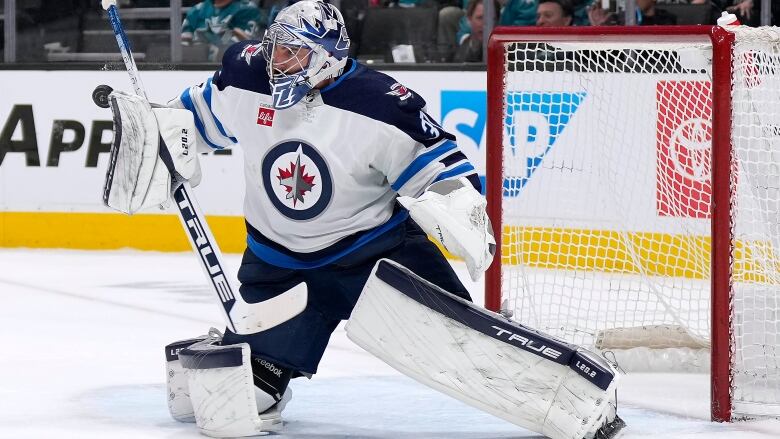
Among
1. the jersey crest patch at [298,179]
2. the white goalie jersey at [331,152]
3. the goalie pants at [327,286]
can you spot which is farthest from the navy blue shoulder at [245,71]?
the goalie pants at [327,286]

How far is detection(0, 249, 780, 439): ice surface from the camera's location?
3.02 m

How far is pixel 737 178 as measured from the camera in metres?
3.43

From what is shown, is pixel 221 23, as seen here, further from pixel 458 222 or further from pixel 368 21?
pixel 458 222

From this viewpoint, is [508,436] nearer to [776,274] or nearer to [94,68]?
[776,274]

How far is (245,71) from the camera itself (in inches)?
120

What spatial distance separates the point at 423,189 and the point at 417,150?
8 centimetres

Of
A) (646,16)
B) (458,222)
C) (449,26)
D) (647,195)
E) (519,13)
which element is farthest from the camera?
(449,26)

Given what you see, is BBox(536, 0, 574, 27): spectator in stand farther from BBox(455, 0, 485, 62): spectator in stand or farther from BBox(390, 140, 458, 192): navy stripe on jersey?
BBox(390, 140, 458, 192): navy stripe on jersey

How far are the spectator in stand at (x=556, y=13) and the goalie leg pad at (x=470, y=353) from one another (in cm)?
316

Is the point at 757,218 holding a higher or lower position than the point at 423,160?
lower

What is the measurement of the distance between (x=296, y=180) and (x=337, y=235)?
15 cm

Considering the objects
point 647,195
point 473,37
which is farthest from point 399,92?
point 473,37

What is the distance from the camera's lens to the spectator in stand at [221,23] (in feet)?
20.8

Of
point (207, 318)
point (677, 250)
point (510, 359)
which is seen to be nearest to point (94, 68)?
point (207, 318)
